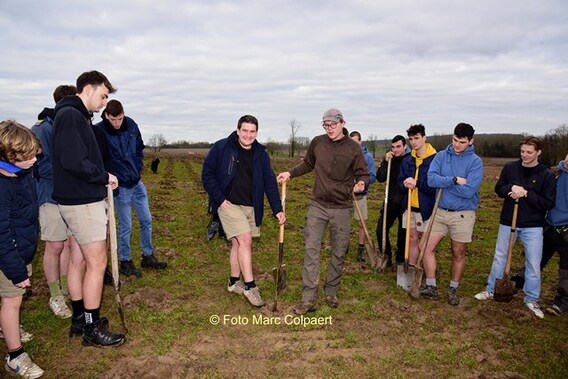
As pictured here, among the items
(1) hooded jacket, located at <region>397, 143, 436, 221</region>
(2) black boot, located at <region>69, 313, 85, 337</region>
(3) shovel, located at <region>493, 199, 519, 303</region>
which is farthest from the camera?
(1) hooded jacket, located at <region>397, 143, 436, 221</region>

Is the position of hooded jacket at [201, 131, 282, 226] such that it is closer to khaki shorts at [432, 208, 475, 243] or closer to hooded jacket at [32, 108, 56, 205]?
hooded jacket at [32, 108, 56, 205]

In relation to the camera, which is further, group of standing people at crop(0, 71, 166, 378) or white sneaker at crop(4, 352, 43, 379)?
white sneaker at crop(4, 352, 43, 379)

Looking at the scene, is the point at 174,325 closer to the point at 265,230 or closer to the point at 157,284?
the point at 157,284

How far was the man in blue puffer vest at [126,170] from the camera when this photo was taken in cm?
582

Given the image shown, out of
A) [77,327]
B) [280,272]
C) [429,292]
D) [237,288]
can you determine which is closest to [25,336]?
[77,327]

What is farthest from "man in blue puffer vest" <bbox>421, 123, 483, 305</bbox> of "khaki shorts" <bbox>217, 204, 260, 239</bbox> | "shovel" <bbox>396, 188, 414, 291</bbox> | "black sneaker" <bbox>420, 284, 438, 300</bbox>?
"khaki shorts" <bbox>217, 204, 260, 239</bbox>

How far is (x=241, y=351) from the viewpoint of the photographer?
4332 mm

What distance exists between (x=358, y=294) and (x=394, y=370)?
191cm

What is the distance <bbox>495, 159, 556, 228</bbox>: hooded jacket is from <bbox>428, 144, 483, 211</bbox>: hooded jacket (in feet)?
1.64

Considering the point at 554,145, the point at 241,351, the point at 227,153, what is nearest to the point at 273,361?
the point at 241,351

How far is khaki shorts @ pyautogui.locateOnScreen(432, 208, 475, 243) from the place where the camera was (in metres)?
5.50

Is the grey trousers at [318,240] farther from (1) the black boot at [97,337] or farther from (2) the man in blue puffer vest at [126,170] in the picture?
(2) the man in blue puffer vest at [126,170]

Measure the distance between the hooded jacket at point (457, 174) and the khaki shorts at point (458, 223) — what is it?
9cm

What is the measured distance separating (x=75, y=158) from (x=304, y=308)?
326 cm
